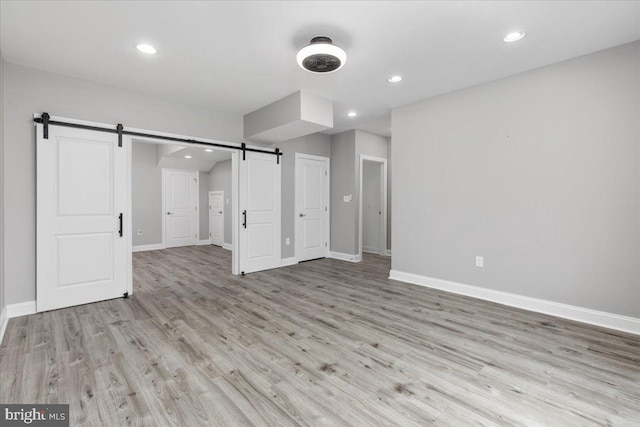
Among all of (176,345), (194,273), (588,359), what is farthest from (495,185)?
(194,273)

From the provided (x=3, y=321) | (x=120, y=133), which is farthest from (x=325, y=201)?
(x=3, y=321)

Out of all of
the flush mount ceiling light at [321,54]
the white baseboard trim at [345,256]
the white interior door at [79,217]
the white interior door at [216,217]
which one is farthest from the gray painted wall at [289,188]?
the white interior door at [216,217]

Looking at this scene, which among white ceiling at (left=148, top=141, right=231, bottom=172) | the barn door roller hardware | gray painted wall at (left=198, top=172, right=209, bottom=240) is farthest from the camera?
gray painted wall at (left=198, top=172, right=209, bottom=240)

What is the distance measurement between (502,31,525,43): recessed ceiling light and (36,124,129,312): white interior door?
4381 mm

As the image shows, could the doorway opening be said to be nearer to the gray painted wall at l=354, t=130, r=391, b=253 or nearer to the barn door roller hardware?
the barn door roller hardware

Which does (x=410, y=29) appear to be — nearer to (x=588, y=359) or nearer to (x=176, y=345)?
(x=588, y=359)

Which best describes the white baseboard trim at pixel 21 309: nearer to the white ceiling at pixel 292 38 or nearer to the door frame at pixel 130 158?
the door frame at pixel 130 158

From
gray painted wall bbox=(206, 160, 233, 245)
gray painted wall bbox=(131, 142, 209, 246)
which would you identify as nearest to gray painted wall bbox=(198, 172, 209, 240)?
gray painted wall bbox=(206, 160, 233, 245)

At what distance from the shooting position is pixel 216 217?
8305mm

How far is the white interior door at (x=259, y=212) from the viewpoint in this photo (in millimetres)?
4980

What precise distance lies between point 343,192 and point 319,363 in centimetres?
439

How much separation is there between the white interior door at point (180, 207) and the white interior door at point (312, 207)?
3.96 m

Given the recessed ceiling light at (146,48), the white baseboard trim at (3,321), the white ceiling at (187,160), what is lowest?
the white baseboard trim at (3,321)

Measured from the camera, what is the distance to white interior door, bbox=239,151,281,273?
4.98 m
